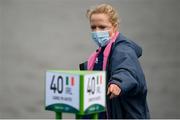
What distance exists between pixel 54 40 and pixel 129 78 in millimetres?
4374

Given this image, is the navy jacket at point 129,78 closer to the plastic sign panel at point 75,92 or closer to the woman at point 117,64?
the woman at point 117,64

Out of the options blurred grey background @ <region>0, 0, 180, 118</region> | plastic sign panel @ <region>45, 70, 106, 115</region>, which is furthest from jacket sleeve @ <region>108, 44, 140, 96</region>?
blurred grey background @ <region>0, 0, 180, 118</region>

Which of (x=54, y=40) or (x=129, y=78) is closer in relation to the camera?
(x=129, y=78)

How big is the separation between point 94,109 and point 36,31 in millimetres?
4930

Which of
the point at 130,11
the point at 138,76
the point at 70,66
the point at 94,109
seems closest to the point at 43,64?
the point at 70,66

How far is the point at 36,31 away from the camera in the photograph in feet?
30.3

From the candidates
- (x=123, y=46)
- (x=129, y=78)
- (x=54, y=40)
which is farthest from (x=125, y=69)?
(x=54, y=40)

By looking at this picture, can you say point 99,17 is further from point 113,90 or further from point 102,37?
point 113,90

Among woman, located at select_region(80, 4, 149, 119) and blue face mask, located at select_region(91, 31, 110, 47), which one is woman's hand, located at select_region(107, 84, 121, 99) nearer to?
woman, located at select_region(80, 4, 149, 119)

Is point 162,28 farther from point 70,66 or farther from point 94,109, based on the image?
point 94,109

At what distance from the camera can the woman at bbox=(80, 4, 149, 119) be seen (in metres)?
5.01

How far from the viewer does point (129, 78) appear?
4.90m

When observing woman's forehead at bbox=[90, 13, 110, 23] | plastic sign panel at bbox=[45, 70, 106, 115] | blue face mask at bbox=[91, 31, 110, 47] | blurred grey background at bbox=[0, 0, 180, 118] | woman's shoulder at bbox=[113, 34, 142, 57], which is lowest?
plastic sign panel at bbox=[45, 70, 106, 115]

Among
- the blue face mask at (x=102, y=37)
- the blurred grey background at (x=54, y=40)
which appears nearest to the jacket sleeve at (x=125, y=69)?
the blue face mask at (x=102, y=37)
